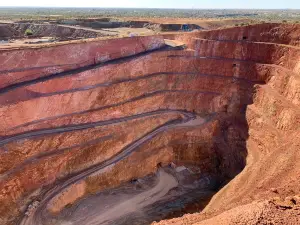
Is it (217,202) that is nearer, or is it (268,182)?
(268,182)

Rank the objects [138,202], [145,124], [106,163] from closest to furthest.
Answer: [138,202] → [106,163] → [145,124]

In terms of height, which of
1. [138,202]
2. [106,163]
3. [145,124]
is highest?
[145,124]

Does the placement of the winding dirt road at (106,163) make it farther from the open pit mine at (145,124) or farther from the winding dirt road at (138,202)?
the winding dirt road at (138,202)

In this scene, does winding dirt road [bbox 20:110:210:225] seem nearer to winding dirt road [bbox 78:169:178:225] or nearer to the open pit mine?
the open pit mine

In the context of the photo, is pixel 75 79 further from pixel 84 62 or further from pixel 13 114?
pixel 13 114

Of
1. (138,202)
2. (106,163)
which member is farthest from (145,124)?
(138,202)

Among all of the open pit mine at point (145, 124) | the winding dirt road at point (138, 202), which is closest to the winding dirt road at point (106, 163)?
the open pit mine at point (145, 124)

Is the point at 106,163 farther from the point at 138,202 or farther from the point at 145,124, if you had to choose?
the point at 145,124

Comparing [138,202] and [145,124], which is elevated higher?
[145,124]

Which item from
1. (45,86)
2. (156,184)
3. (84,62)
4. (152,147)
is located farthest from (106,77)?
(156,184)
